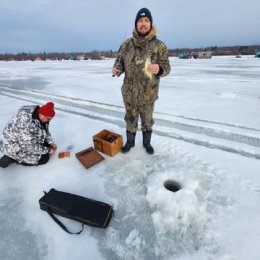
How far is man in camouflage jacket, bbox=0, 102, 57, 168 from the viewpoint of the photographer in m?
2.61

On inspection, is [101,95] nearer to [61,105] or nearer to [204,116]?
[61,105]

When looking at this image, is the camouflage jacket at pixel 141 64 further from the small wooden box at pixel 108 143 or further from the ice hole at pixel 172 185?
the ice hole at pixel 172 185

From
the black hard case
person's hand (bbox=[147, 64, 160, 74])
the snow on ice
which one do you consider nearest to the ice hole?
the snow on ice

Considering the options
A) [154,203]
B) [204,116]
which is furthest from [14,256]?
[204,116]

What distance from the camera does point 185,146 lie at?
134 inches

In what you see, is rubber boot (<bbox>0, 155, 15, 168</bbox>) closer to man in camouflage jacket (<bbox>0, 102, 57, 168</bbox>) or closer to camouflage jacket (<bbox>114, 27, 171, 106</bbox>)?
man in camouflage jacket (<bbox>0, 102, 57, 168</bbox>)

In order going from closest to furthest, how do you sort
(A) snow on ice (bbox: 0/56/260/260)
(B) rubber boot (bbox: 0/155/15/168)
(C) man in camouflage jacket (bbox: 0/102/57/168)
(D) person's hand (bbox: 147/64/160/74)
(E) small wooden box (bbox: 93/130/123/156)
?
(A) snow on ice (bbox: 0/56/260/260) → (D) person's hand (bbox: 147/64/160/74) → (C) man in camouflage jacket (bbox: 0/102/57/168) → (B) rubber boot (bbox: 0/155/15/168) → (E) small wooden box (bbox: 93/130/123/156)

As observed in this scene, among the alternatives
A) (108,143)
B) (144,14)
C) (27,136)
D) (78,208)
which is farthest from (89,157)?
(144,14)

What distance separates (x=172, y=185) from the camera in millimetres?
2578

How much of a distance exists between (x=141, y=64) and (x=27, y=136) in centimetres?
173

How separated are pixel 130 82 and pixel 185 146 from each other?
55.5 inches

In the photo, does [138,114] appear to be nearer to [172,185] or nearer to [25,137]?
[172,185]

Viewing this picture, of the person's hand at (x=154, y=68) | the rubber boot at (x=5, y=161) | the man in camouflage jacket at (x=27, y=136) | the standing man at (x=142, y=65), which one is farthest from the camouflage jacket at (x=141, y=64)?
the rubber boot at (x=5, y=161)

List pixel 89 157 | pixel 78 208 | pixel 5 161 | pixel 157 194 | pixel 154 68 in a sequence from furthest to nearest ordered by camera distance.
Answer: pixel 89 157 → pixel 5 161 → pixel 154 68 → pixel 157 194 → pixel 78 208
